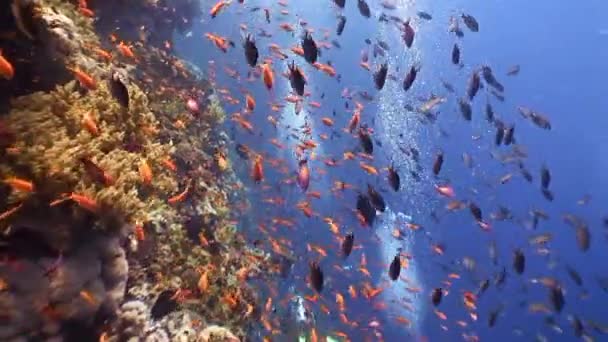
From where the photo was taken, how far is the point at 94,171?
366 centimetres

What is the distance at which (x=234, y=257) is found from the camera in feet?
25.9

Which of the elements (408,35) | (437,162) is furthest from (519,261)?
(408,35)

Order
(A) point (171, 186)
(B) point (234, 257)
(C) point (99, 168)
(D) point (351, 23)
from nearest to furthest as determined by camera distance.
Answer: (C) point (99, 168)
(A) point (171, 186)
(B) point (234, 257)
(D) point (351, 23)

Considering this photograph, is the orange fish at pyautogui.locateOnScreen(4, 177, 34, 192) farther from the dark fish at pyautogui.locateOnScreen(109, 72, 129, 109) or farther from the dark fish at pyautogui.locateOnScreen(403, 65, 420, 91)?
the dark fish at pyautogui.locateOnScreen(403, 65, 420, 91)

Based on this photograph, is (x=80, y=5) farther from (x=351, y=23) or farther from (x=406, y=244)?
(x=351, y=23)

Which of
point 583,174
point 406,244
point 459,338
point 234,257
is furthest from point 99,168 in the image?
point 583,174

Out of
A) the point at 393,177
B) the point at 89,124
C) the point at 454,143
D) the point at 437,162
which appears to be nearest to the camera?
the point at 89,124

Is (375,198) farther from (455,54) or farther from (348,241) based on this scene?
(455,54)

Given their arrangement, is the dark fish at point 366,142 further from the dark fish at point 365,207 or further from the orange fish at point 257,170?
the orange fish at point 257,170

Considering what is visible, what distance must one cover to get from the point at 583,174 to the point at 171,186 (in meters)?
66.6

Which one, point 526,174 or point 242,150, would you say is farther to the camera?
point 526,174

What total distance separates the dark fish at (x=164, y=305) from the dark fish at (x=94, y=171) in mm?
1975

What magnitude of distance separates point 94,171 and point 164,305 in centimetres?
229

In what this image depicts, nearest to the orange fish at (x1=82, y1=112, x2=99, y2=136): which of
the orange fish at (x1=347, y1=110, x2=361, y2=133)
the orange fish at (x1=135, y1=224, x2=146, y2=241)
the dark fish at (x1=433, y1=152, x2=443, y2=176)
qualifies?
the orange fish at (x1=135, y1=224, x2=146, y2=241)
